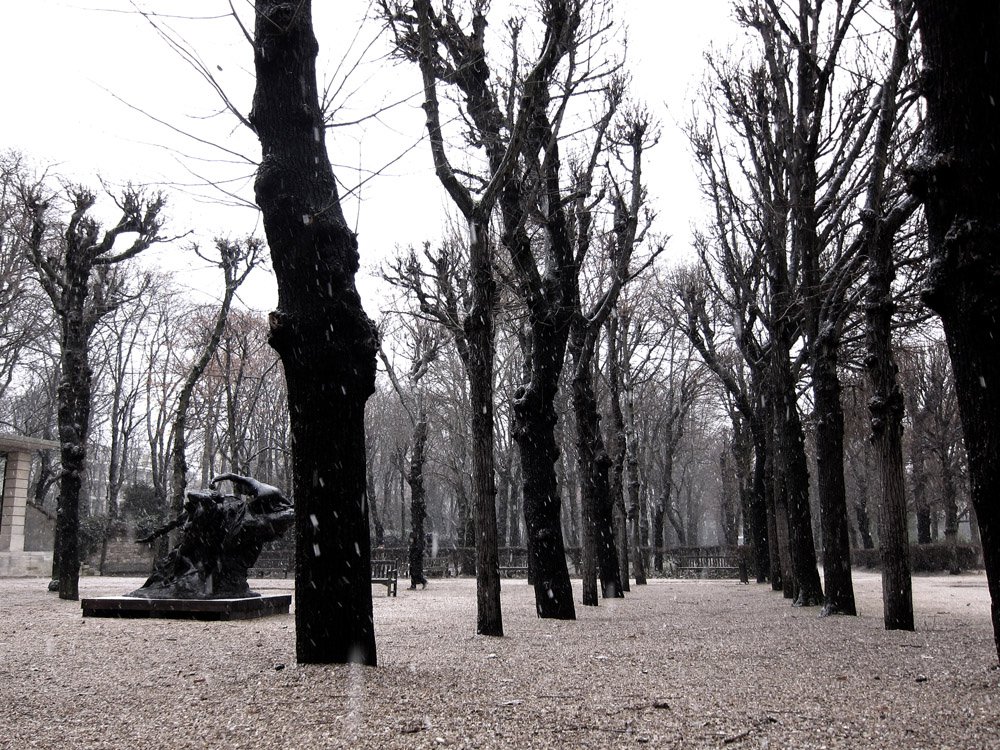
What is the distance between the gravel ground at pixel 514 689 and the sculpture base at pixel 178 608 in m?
1.18

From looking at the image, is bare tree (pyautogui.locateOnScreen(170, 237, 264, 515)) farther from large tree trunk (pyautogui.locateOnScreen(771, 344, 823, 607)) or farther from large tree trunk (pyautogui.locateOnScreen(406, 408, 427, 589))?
large tree trunk (pyautogui.locateOnScreen(771, 344, 823, 607))

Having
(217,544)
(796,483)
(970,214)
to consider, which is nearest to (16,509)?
(217,544)

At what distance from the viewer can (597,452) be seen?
14375mm

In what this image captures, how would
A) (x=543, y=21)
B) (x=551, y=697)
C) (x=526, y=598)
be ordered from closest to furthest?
1. (x=551, y=697)
2. (x=543, y=21)
3. (x=526, y=598)

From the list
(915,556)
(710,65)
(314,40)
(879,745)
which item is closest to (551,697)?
(879,745)

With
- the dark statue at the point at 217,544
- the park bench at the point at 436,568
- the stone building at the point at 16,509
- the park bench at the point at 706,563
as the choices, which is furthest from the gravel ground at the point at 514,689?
the park bench at the point at 436,568

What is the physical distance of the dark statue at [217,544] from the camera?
1095cm

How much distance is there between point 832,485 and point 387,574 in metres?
11.5

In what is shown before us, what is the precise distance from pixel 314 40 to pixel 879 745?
6.13 metres

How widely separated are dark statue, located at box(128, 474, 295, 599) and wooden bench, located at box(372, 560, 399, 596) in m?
5.88

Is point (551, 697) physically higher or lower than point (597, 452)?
lower

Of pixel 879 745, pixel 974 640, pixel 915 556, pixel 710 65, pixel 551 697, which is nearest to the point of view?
pixel 879 745

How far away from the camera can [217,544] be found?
1112 centimetres

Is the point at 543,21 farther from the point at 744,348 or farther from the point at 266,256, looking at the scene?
the point at 266,256
